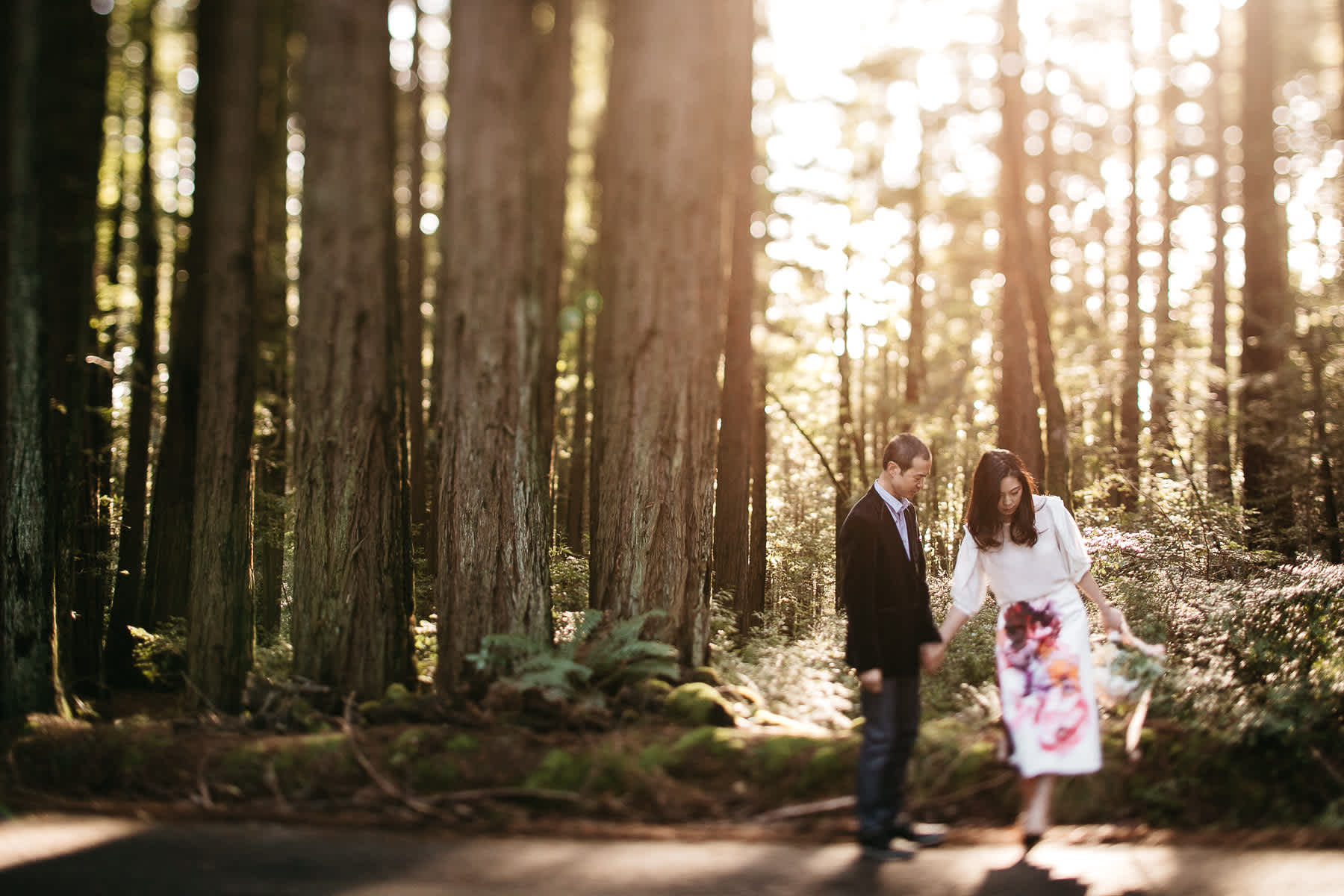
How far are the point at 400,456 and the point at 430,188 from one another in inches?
588

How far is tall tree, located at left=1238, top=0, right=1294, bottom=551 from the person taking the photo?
562 inches

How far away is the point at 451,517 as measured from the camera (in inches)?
330

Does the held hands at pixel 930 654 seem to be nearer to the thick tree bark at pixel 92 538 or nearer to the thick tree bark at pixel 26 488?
the thick tree bark at pixel 26 488

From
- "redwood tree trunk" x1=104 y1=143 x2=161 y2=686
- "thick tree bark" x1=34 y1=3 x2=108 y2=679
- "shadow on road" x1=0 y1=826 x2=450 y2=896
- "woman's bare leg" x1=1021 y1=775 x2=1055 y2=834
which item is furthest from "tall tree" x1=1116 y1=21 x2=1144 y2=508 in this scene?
"redwood tree trunk" x1=104 y1=143 x2=161 y2=686

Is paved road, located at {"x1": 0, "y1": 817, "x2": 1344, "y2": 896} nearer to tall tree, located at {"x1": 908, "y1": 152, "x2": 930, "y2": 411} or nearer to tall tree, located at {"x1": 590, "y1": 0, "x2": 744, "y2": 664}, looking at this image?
tall tree, located at {"x1": 590, "y1": 0, "x2": 744, "y2": 664}

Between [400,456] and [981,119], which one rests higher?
[981,119]

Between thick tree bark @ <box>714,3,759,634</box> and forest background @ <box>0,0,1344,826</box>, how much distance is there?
0.06m

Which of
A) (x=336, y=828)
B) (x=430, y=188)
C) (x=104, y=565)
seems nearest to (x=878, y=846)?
(x=336, y=828)

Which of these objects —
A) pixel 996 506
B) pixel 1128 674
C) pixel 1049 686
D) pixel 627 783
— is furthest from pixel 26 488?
pixel 1128 674

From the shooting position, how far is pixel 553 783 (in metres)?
6.32

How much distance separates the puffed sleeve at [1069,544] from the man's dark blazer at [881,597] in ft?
3.08

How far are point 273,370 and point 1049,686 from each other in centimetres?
1351

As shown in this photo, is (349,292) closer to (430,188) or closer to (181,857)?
(181,857)

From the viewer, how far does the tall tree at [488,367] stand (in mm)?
8320
